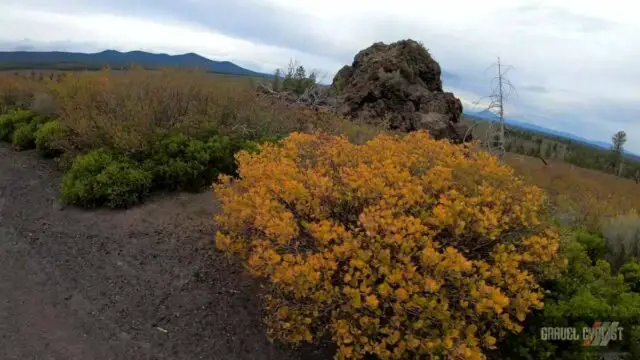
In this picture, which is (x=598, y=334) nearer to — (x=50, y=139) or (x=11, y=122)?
(x=50, y=139)

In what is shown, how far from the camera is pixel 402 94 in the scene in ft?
42.2

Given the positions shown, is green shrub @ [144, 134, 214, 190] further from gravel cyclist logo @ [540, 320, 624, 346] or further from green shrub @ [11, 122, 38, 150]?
gravel cyclist logo @ [540, 320, 624, 346]

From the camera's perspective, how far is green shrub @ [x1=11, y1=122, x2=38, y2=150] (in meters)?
10.0

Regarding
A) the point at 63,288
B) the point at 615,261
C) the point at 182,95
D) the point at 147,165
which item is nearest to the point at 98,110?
the point at 182,95

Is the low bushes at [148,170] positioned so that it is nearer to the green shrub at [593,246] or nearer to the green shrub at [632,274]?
the green shrub at [593,246]

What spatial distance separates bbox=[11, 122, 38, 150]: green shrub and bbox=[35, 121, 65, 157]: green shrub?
1.25 feet

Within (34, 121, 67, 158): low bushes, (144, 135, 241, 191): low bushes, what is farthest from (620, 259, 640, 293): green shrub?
(34, 121, 67, 158): low bushes

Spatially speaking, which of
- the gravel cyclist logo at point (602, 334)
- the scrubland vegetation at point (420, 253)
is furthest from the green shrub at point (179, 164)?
the gravel cyclist logo at point (602, 334)

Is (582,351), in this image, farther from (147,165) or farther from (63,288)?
(147,165)

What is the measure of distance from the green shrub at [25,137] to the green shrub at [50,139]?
38 centimetres

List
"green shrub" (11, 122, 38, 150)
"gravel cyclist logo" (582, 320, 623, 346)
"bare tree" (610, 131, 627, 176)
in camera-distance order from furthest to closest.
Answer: "bare tree" (610, 131, 627, 176) < "green shrub" (11, 122, 38, 150) < "gravel cyclist logo" (582, 320, 623, 346)

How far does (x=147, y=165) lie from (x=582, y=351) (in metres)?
5.85

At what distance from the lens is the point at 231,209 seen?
470cm

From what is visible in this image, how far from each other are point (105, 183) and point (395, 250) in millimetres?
4758
